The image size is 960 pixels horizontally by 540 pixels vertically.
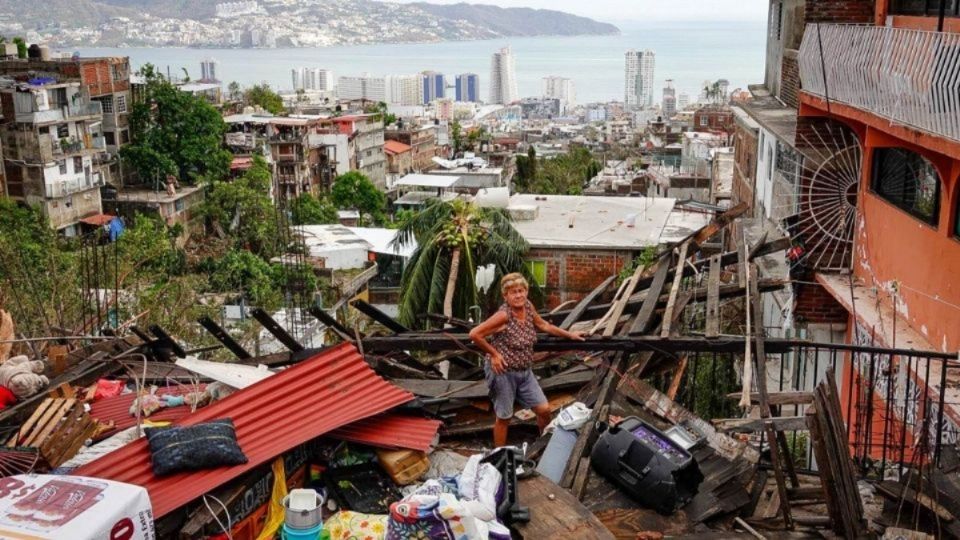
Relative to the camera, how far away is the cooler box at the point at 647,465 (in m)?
5.90

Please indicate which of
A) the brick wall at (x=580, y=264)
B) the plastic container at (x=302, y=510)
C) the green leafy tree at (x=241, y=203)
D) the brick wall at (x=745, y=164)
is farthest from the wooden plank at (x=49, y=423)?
the green leafy tree at (x=241, y=203)

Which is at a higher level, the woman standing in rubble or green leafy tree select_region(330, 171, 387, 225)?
the woman standing in rubble

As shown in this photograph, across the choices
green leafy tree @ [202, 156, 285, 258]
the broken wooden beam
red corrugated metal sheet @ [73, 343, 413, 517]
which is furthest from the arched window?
green leafy tree @ [202, 156, 285, 258]

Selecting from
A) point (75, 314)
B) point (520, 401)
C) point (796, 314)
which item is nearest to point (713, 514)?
point (520, 401)

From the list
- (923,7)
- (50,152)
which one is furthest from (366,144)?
(923,7)

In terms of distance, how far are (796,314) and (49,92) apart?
4742cm

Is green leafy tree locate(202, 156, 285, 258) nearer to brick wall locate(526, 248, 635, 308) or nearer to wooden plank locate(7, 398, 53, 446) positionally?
brick wall locate(526, 248, 635, 308)

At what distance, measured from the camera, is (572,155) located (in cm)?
8694

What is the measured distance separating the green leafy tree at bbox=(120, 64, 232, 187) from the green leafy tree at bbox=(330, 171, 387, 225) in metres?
7.56

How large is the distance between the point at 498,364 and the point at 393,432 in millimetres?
1073

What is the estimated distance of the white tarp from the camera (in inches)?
170

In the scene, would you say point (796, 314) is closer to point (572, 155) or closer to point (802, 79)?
point (802, 79)

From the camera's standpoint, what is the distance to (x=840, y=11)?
467 inches

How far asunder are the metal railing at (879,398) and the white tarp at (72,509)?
15.0ft
